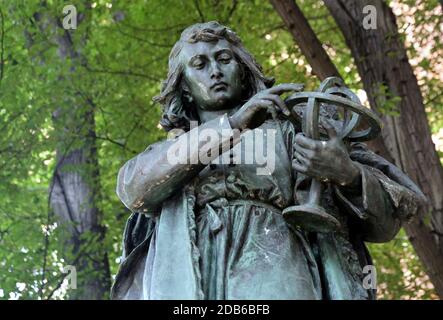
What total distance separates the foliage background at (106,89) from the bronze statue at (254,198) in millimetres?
4667

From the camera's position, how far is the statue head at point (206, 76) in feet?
16.4

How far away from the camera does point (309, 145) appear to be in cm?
444

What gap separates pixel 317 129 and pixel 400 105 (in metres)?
4.42

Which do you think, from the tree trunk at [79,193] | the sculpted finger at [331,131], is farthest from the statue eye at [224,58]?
the tree trunk at [79,193]

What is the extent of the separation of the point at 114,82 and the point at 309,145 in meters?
6.34

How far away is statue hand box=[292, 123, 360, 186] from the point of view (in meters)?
4.43

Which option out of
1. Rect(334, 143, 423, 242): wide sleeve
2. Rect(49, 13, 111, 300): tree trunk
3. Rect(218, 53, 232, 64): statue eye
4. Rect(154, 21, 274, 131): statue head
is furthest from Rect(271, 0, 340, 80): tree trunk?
Rect(334, 143, 423, 242): wide sleeve

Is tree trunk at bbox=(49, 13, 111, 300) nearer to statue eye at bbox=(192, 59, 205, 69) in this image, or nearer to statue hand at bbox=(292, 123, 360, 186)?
statue eye at bbox=(192, 59, 205, 69)

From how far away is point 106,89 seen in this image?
10.5 m

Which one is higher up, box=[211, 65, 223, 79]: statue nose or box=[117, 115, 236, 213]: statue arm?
box=[211, 65, 223, 79]: statue nose

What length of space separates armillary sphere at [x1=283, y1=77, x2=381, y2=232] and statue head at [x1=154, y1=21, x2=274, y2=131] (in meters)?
0.48

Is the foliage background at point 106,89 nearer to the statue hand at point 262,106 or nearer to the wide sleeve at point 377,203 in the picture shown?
the wide sleeve at point 377,203

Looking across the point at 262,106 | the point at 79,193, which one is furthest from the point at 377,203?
the point at 79,193
